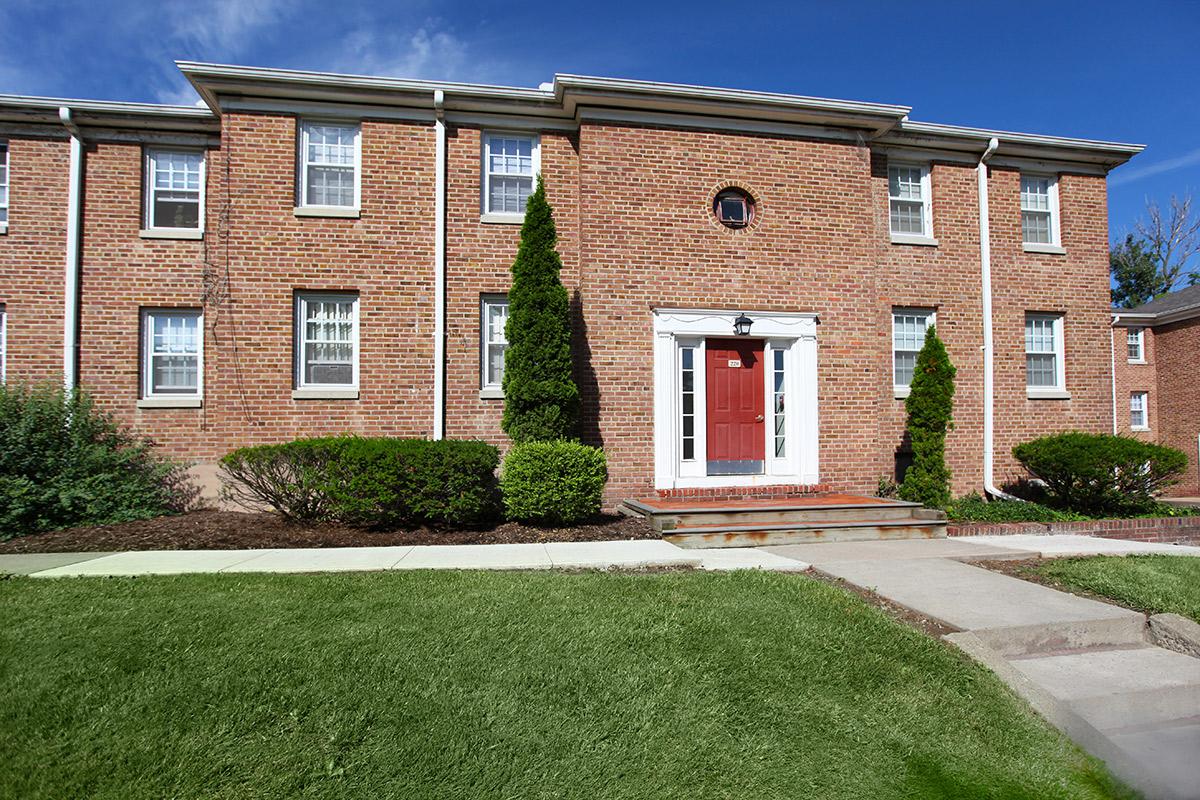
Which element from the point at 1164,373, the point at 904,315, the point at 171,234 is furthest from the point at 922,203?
the point at 1164,373

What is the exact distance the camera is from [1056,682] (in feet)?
13.2

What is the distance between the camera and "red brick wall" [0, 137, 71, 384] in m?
9.95

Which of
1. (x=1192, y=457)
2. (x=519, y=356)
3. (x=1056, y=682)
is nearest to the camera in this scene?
(x=1056, y=682)

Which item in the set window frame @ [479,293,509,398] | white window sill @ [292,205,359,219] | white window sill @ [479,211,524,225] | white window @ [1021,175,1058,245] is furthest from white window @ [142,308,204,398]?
white window @ [1021,175,1058,245]

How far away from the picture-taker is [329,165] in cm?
1014

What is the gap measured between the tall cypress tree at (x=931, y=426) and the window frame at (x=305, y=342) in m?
8.50

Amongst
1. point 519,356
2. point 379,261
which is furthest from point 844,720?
point 379,261

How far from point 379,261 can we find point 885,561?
8044 millimetres

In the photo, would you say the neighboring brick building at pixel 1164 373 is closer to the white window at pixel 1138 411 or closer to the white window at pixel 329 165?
the white window at pixel 1138 411

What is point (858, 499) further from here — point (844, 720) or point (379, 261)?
point (379, 261)

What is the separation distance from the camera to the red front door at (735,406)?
10336 millimetres

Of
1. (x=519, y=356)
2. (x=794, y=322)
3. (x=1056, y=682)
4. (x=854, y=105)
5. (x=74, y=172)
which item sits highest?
(x=854, y=105)

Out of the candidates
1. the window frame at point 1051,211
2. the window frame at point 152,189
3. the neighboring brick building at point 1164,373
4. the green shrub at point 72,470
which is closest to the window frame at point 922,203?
the window frame at point 1051,211

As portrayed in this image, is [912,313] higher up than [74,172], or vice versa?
[74,172]
